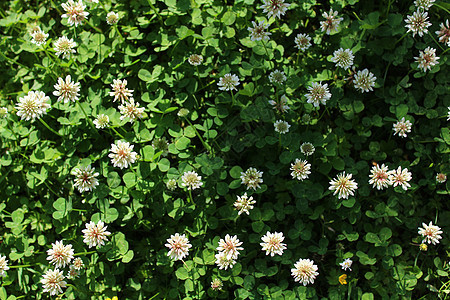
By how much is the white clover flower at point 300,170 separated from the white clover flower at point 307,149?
8 centimetres

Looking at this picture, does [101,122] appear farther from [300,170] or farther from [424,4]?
[424,4]

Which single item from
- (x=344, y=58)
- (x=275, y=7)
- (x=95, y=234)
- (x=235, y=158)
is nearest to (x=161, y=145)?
(x=235, y=158)

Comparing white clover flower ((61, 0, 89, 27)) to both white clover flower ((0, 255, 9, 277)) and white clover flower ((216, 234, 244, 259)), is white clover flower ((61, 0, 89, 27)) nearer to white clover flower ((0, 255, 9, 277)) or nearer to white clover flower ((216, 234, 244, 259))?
white clover flower ((0, 255, 9, 277))

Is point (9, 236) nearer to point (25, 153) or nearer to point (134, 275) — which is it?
point (25, 153)

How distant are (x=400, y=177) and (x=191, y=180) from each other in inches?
66.2

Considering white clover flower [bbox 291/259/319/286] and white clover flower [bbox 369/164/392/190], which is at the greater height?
white clover flower [bbox 369/164/392/190]

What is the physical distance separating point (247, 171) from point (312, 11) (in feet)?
5.51

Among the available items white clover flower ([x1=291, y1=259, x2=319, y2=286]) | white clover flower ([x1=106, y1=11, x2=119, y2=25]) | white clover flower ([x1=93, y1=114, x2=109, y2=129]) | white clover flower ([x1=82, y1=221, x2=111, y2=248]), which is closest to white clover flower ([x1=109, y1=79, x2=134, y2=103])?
white clover flower ([x1=93, y1=114, x2=109, y2=129])

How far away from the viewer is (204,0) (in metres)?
3.63

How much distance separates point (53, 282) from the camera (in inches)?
121

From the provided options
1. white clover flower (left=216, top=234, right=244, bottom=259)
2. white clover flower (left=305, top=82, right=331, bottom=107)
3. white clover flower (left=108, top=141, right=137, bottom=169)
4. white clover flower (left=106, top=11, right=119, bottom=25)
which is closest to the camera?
white clover flower (left=216, top=234, right=244, bottom=259)

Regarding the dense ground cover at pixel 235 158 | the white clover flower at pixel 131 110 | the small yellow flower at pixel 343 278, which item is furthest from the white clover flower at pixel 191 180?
the small yellow flower at pixel 343 278

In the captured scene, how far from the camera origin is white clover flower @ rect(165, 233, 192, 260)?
295 cm

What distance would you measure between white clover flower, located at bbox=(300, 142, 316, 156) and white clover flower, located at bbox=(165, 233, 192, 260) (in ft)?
3.94
